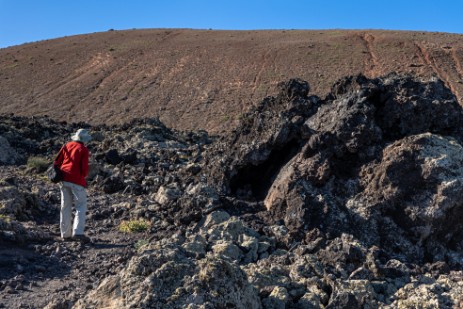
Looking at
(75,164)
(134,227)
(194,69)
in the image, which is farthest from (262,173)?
(194,69)

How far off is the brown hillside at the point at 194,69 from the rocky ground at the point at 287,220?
683 inches

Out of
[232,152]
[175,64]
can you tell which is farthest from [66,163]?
[175,64]

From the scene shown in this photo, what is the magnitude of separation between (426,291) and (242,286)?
1.75 metres

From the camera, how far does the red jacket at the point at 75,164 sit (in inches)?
263

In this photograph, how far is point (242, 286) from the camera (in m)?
3.64

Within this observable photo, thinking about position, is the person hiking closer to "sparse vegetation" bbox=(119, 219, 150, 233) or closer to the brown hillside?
"sparse vegetation" bbox=(119, 219, 150, 233)

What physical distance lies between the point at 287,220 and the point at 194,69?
32142mm

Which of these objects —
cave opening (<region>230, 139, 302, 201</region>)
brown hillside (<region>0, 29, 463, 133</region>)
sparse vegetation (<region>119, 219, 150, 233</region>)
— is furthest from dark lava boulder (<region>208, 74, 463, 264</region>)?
brown hillside (<region>0, 29, 463, 133</region>)

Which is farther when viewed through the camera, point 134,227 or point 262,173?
point 262,173

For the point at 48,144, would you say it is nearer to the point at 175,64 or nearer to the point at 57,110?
the point at 57,110

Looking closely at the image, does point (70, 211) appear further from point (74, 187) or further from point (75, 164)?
point (75, 164)

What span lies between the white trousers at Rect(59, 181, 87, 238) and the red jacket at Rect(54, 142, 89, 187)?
0.08 meters

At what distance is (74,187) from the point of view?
6.68 metres

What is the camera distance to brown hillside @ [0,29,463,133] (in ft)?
97.5
